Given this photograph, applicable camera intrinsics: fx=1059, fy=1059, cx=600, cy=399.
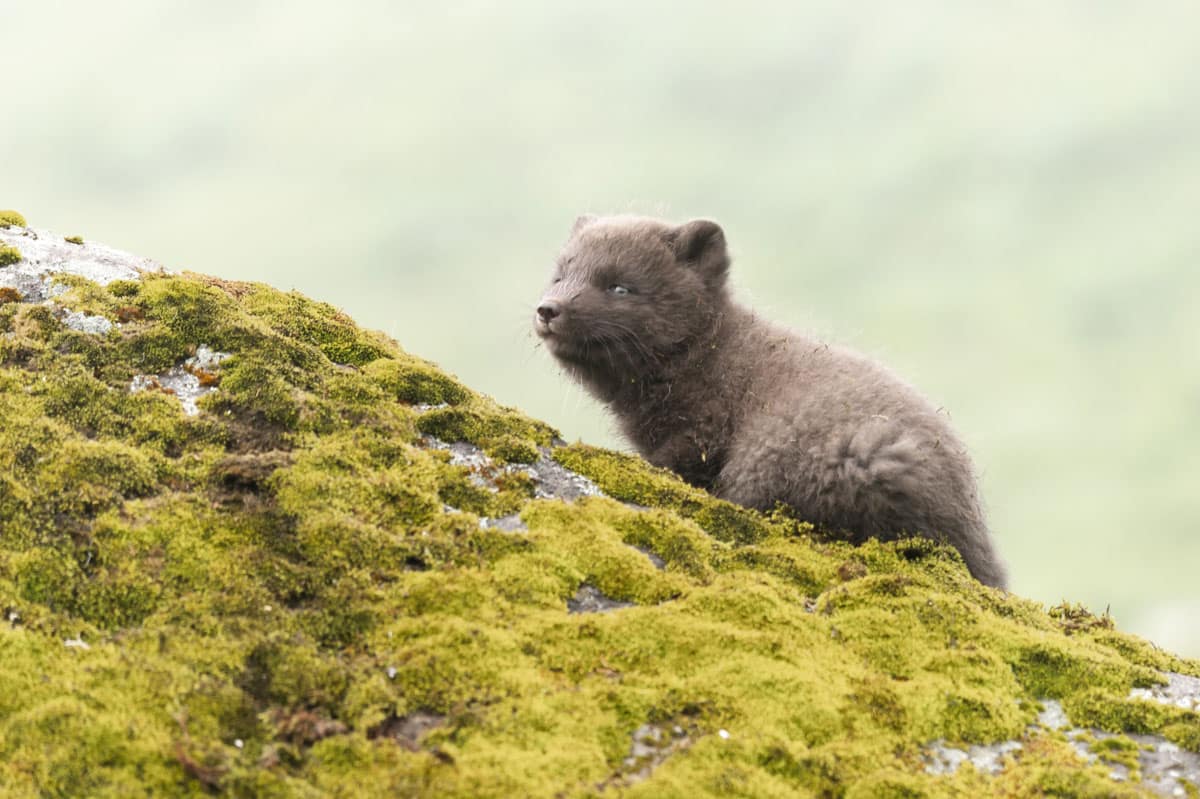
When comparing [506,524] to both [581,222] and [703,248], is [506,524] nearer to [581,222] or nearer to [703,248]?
Answer: [703,248]

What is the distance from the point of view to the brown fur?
908 cm

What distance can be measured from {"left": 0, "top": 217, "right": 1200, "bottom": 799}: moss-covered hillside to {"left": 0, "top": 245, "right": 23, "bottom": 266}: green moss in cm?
65

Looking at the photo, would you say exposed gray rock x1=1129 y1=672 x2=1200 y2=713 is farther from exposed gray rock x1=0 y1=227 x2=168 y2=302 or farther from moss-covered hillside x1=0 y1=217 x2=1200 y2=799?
exposed gray rock x1=0 y1=227 x2=168 y2=302

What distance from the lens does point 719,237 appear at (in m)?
11.7

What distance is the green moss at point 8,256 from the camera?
31.0 ft

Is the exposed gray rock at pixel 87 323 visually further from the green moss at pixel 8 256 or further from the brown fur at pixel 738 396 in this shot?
the brown fur at pixel 738 396

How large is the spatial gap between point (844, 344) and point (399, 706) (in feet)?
24.5

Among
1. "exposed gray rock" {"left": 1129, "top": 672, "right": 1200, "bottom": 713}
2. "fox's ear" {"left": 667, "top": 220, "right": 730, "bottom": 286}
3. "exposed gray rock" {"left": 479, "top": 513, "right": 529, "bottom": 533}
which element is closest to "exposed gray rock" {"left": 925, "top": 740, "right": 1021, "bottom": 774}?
"exposed gray rock" {"left": 1129, "top": 672, "right": 1200, "bottom": 713}

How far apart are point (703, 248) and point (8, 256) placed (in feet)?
22.4

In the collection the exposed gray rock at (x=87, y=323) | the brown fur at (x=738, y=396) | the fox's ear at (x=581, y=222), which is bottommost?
the exposed gray rock at (x=87, y=323)

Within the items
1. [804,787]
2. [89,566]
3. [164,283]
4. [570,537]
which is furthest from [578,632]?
[164,283]

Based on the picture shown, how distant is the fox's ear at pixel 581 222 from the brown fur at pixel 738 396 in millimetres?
56

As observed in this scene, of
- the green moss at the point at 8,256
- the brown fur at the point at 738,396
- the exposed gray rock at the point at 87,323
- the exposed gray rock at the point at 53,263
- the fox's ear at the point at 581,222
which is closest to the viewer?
the exposed gray rock at the point at 87,323

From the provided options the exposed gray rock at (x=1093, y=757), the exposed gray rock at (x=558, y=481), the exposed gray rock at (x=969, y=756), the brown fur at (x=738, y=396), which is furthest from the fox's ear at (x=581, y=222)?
the exposed gray rock at (x=969, y=756)
